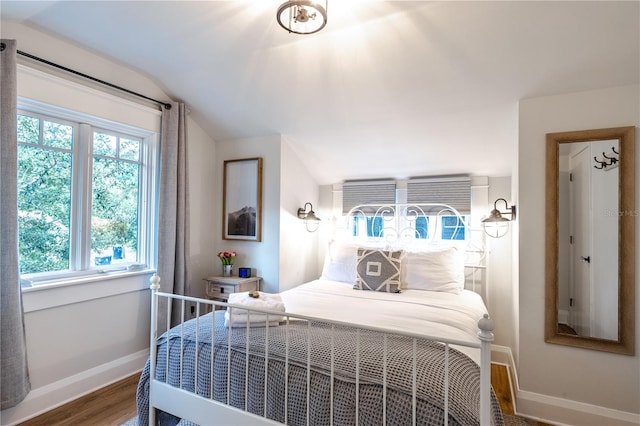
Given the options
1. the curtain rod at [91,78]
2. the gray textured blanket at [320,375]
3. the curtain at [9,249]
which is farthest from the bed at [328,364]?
the curtain rod at [91,78]

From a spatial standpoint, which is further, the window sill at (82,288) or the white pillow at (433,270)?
the white pillow at (433,270)

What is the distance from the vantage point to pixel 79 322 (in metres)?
2.40

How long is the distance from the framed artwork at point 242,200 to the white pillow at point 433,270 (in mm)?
1522

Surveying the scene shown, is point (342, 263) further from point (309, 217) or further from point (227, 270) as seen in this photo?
point (227, 270)

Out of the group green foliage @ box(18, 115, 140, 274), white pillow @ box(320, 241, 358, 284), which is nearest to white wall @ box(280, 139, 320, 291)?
white pillow @ box(320, 241, 358, 284)

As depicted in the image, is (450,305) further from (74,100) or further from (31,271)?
(74,100)

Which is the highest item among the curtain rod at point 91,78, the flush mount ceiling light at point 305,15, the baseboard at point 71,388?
the curtain rod at point 91,78

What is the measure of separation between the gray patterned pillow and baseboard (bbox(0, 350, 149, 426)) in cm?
207

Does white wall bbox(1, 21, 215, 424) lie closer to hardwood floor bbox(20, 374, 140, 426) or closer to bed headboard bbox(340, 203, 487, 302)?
hardwood floor bbox(20, 374, 140, 426)

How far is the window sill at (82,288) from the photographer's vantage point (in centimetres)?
213

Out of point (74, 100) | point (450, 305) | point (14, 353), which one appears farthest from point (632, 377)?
point (74, 100)

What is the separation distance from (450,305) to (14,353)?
2.87m

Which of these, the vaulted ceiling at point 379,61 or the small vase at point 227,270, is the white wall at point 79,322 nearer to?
the vaulted ceiling at point 379,61

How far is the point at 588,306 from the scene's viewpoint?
2.07 m
